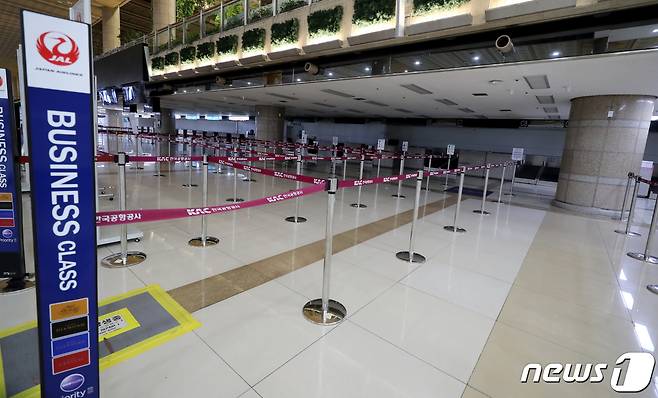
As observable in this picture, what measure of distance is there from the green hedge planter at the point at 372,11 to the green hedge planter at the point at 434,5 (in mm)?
621

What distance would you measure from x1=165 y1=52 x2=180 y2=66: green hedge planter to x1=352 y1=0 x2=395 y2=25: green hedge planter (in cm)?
972

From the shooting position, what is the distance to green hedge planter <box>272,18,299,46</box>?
879 cm

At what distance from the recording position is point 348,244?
4.73 metres

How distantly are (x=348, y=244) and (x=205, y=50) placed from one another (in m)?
10.9

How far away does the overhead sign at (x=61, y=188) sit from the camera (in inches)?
44.3

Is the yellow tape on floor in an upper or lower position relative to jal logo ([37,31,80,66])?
lower

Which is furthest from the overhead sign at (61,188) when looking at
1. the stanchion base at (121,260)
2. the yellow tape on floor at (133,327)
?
the stanchion base at (121,260)

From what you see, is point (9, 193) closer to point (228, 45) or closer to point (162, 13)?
point (228, 45)

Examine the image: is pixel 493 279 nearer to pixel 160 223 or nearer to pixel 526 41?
pixel 526 41

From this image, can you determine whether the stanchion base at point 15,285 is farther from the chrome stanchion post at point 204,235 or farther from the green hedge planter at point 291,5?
the green hedge planter at point 291,5

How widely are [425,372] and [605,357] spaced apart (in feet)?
5.09

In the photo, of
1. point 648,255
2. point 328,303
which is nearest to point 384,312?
point 328,303

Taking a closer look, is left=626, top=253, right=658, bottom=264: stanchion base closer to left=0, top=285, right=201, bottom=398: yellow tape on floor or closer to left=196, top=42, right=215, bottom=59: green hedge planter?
left=0, top=285, right=201, bottom=398: yellow tape on floor

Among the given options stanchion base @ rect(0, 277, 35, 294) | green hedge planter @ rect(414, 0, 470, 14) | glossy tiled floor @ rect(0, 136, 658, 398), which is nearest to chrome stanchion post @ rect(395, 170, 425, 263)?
glossy tiled floor @ rect(0, 136, 658, 398)
